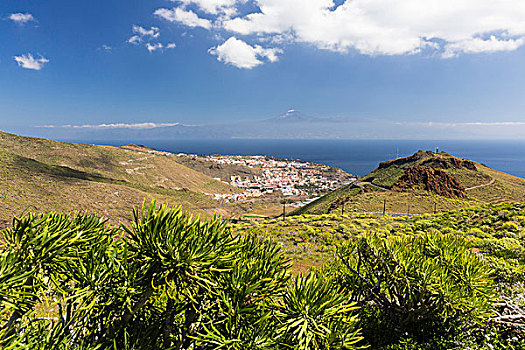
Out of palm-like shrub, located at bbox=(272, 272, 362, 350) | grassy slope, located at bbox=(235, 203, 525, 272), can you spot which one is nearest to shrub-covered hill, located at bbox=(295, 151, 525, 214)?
grassy slope, located at bbox=(235, 203, 525, 272)

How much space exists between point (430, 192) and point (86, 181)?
69684 millimetres

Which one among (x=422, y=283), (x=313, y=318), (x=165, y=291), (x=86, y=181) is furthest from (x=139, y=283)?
(x=86, y=181)

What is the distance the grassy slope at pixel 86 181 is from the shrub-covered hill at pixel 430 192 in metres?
32.7

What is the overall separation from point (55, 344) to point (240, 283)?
1.82 m

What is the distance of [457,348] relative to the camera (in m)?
3.84

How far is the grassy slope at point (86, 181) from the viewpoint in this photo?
33.7 m

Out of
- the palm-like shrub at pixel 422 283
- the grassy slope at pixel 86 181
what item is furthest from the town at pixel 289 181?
the palm-like shrub at pixel 422 283

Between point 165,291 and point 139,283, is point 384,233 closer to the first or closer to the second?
point 165,291

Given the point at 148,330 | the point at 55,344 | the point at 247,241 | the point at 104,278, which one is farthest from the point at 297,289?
the point at 55,344

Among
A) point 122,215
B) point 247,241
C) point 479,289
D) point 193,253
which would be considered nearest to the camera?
point 193,253

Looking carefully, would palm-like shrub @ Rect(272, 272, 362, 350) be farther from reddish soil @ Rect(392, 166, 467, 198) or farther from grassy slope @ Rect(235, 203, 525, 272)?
reddish soil @ Rect(392, 166, 467, 198)

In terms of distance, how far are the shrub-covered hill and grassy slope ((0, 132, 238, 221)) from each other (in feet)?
107

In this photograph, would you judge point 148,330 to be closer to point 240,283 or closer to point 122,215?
point 240,283

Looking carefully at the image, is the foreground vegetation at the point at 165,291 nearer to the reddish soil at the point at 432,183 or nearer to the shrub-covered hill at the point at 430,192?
the shrub-covered hill at the point at 430,192
